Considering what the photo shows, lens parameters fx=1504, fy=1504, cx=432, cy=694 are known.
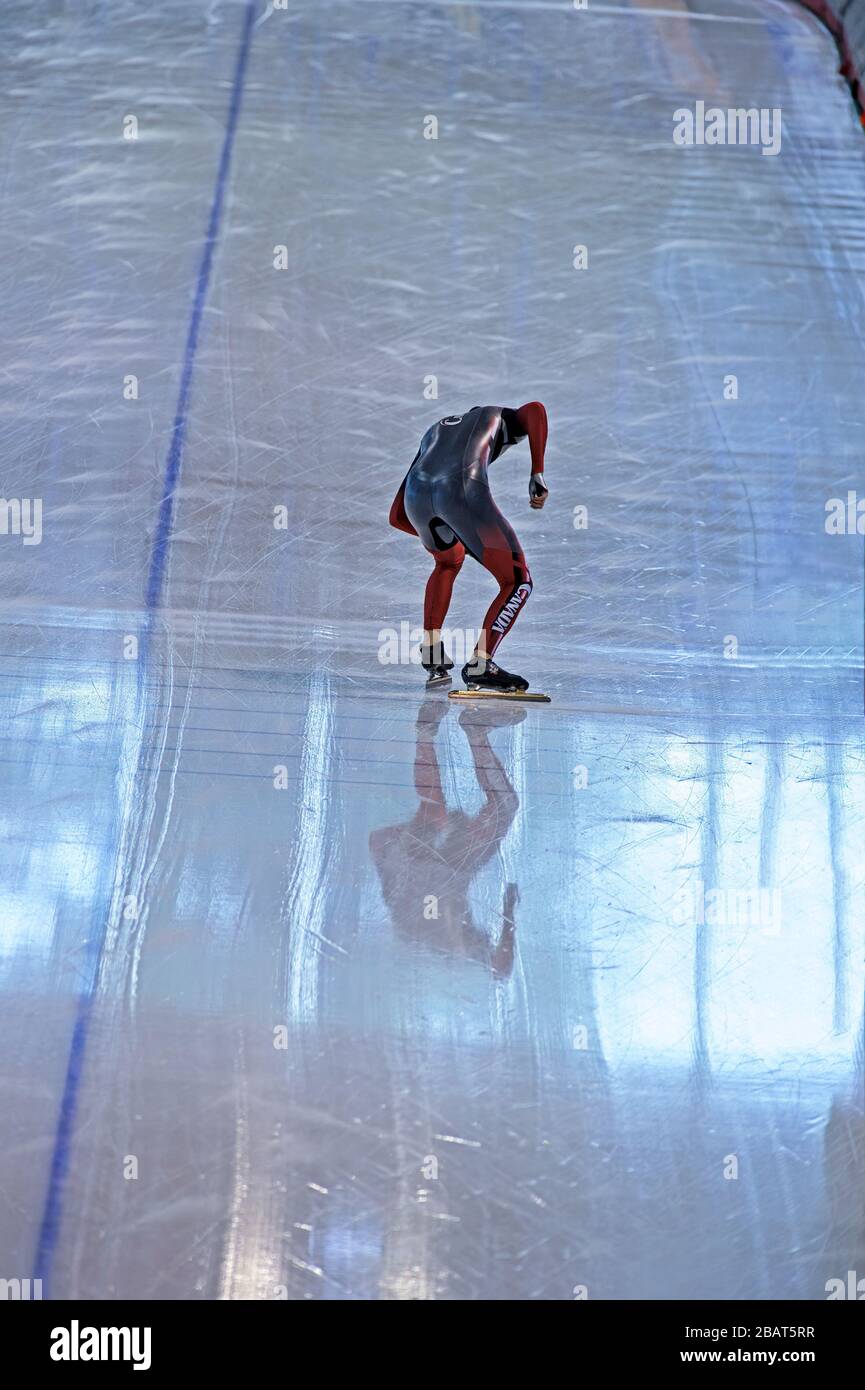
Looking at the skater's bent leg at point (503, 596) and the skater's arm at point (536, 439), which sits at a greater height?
the skater's arm at point (536, 439)

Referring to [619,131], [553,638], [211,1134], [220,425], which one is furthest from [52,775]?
[619,131]

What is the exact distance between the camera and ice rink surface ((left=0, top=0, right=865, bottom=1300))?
276 centimetres

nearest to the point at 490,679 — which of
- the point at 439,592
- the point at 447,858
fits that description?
the point at 439,592

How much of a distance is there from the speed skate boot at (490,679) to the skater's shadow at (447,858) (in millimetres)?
189

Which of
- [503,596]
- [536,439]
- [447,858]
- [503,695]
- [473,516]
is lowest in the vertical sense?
[447,858]

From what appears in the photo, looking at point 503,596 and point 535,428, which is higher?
point 535,428

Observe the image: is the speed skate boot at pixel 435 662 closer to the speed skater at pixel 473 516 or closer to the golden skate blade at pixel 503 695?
the speed skater at pixel 473 516

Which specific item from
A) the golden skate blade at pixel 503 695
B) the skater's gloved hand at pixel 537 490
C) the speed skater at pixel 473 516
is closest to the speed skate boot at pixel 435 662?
the speed skater at pixel 473 516

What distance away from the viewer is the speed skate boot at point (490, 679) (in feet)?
14.7

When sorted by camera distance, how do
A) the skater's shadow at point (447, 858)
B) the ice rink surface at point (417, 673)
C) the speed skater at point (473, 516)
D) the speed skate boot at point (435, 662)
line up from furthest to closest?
the speed skate boot at point (435, 662), the speed skater at point (473, 516), the skater's shadow at point (447, 858), the ice rink surface at point (417, 673)

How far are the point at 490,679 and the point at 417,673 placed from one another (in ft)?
0.89

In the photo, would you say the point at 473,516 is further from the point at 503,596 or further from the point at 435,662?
the point at 435,662

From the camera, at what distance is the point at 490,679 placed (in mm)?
4480
